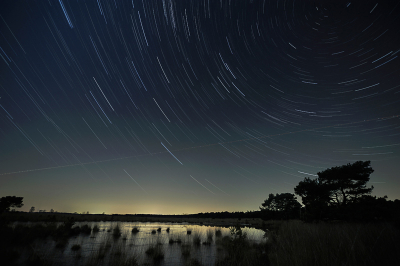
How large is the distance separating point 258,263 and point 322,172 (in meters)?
18.9

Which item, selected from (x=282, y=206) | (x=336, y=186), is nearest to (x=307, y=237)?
(x=336, y=186)

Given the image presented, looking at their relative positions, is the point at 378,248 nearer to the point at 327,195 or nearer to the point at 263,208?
the point at 327,195

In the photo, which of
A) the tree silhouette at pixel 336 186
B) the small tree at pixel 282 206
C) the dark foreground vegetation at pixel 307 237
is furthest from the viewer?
the small tree at pixel 282 206

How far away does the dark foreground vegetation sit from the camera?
5.22 m

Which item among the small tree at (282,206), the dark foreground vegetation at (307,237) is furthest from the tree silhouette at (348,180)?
the small tree at (282,206)

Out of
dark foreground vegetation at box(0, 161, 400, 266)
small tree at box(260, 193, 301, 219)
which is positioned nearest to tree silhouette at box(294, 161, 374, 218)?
dark foreground vegetation at box(0, 161, 400, 266)

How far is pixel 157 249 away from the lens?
30.8 feet

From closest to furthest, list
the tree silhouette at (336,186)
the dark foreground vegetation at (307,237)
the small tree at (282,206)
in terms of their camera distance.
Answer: the dark foreground vegetation at (307,237), the tree silhouette at (336,186), the small tree at (282,206)

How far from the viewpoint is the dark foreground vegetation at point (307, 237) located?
205 inches

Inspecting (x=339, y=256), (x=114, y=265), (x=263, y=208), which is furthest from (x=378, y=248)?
(x=263, y=208)

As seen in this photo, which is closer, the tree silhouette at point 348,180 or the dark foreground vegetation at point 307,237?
the dark foreground vegetation at point 307,237

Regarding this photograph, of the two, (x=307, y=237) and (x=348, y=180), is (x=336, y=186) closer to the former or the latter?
(x=348, y=180)

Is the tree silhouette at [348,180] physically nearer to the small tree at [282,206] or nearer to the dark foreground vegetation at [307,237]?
the dark foreground vegetation at [307,237]

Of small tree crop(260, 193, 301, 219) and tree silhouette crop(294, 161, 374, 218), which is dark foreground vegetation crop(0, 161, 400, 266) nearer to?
tree silhouette crop(294, 161, 374, 218)
